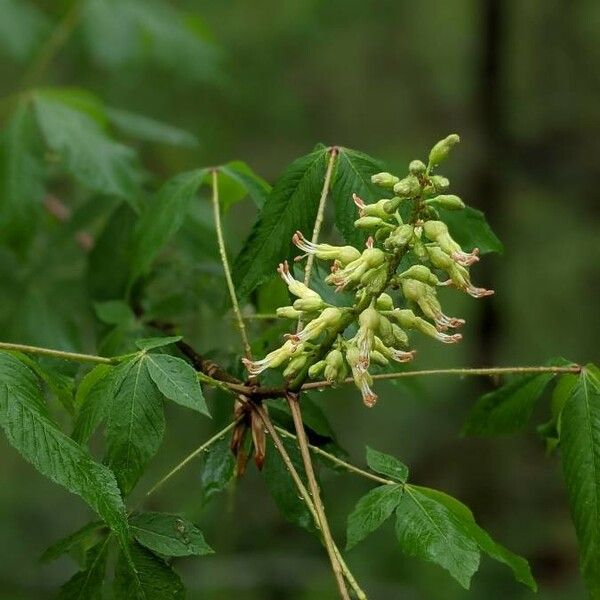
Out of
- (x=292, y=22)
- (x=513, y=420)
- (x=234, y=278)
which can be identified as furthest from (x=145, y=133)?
(x=292, y=22)

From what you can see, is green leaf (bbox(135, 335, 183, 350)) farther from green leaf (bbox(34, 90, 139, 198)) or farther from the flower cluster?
green leaf (bbox(34, 90, 139, 198))

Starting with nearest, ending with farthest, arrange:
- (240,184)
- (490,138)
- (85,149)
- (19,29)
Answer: (240,184)
(85,149)
(19,29)
(490,138)

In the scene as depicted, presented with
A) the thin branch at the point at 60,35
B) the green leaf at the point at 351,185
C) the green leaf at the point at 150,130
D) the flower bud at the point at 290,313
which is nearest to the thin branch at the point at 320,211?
the green leaf at the point at 351,185

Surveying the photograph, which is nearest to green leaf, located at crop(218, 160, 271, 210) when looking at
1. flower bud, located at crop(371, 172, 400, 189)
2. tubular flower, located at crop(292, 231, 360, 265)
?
tubular flower, located at crop(292, 231, 360, 265)

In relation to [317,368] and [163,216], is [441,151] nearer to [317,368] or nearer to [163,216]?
[317,368]

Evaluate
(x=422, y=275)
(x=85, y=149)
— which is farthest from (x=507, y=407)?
(x=85, y=149)

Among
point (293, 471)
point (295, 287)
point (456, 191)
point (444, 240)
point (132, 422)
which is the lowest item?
point (456, 191)

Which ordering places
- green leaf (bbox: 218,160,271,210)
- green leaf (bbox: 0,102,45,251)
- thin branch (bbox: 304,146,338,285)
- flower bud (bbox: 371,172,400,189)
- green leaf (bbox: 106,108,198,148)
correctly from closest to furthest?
1. flower bud (bbox: 371,172,400,189)
2. thin branch (bbox: 304,146,338,285)
3. green leaf (bbox: 218,160,271,210)
4. green leaf (bbox: 0,102,45,251)
5. green leaf (bbox: 106,108,198,148)
